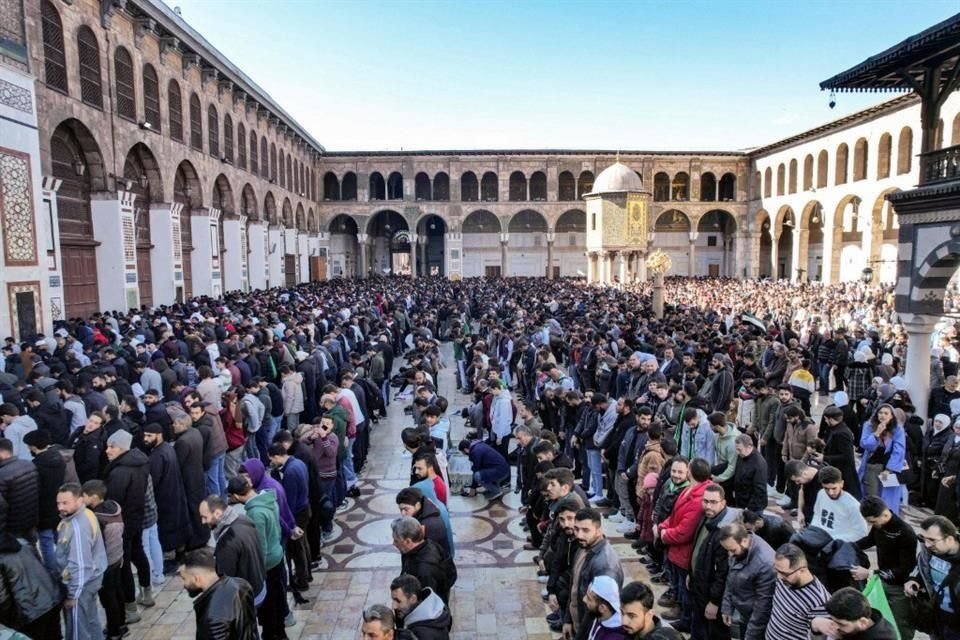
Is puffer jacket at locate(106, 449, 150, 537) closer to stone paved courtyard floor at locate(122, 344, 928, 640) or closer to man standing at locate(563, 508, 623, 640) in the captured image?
stone paved courtyard floor at locate(122, 344, 928, 640)

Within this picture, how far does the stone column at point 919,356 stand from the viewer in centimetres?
947

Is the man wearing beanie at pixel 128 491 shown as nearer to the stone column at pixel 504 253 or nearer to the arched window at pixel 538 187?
the stone column at pixel 504 253

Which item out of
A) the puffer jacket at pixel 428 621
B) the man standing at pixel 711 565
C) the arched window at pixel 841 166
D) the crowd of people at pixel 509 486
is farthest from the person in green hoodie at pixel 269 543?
the arched window at pixel 841 166

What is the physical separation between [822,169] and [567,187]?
49.5 ft

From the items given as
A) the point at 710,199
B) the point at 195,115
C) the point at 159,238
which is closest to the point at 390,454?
the point at 159,238

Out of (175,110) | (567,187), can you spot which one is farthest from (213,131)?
(567,187)

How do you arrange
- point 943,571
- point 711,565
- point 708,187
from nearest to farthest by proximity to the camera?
1. point 943,571
2. point 711,565
3. point 708,187

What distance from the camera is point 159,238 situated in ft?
62.5

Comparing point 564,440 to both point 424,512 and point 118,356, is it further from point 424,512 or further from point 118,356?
point 118,356

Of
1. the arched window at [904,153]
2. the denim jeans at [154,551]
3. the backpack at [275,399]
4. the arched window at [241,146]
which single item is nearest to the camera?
the denim jeans at [154,551]

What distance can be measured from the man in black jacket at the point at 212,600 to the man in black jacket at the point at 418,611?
879 mm

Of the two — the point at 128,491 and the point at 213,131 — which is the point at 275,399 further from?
the point at 213,131

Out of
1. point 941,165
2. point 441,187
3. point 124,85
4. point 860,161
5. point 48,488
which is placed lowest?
point 48,488

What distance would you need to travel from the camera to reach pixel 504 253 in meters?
41.8
